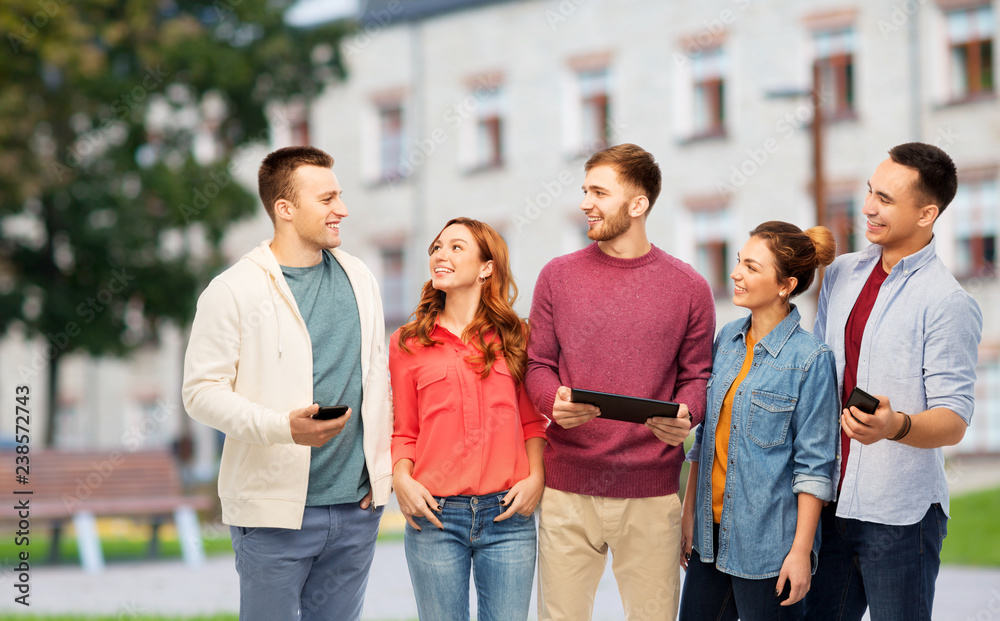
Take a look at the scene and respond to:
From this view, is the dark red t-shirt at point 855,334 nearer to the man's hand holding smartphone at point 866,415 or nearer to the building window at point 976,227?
the man's hand holding smartphone at point 866,415

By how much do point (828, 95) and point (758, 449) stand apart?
59.8 feet

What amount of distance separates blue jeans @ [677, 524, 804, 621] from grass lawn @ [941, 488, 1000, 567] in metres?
7.58

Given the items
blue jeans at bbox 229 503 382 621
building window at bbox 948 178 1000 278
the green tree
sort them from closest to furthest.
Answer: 1. blue jeans at bbox 229 503 382 621
2. the green tree
3. building window at bbox 948 178 1000 278

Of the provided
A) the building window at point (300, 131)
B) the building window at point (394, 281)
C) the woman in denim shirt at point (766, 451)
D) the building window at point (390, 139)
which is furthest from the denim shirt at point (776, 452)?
the building window at point (300, 131)

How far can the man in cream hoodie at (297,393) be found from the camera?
3627 mm

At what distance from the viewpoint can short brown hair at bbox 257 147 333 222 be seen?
3.79 m

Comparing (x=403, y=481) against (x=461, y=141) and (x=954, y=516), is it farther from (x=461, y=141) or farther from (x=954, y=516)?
(x=461, y=141)

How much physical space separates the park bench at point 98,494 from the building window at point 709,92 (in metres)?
13.7

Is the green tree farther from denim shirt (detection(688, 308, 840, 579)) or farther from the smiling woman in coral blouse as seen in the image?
denim shirt (detection(688, 308, 840, 579))

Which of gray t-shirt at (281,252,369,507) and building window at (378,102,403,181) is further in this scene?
building window at (378,102,403,181)

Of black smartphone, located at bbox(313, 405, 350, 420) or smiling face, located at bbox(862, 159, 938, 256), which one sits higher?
smiling face, located at bbox(862, 159, 938, 256)

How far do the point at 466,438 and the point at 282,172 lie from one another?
1195 millimetres

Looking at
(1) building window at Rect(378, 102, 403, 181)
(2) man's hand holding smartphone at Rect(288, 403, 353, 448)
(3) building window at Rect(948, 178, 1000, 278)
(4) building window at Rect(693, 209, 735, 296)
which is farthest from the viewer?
(1) building window at Rect(378, 102, 403, 181)

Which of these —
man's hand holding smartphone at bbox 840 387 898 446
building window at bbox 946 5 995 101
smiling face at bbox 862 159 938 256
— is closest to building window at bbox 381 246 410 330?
building window at bbox 946 5 995 101
